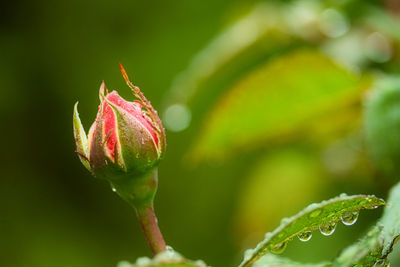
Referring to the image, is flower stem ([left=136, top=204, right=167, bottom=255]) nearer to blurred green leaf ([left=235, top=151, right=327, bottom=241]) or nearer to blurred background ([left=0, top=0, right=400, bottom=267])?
blurred background ([left=0, top=0, right=400, bottom=267])

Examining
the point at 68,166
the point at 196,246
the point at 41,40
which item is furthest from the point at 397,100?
the point at 41,40

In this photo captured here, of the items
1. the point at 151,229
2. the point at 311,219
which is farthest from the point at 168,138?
the point at 311,219

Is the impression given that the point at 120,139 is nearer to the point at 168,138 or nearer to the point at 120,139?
the point at 120,139

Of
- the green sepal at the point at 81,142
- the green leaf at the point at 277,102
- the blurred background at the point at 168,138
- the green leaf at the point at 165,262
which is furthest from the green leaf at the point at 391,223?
the blurred background at the point at 168,138

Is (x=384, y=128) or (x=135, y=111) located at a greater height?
(x=135, y=111)

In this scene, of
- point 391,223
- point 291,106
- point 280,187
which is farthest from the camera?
point 280,187

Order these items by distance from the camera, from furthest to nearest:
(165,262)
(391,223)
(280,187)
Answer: (280,187)
(391,223)
(165,262)

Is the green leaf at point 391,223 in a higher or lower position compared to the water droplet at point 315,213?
lower

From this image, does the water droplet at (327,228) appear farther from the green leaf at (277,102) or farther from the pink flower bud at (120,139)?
the green leaf at (277,102)
